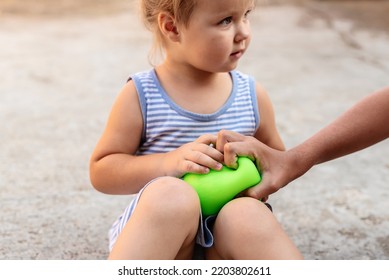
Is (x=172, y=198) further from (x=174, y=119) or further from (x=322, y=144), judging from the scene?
(x=322, y=144)

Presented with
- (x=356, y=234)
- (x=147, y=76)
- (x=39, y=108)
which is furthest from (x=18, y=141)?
(x=356, y=234)

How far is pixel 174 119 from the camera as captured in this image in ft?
5.02

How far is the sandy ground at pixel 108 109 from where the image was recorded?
1907mm

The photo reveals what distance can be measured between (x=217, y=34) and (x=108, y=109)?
1710 mm

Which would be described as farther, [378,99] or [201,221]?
[378,99]

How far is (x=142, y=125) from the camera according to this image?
1.53 metres

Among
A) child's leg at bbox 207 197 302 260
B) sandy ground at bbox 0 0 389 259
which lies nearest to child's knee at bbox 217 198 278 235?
child's leg at bbox 207 197 302 260

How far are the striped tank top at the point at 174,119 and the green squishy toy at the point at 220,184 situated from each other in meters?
0.17

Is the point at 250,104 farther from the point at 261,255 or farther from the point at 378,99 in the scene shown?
the point at 261,255

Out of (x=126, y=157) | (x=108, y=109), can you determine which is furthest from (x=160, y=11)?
(x=108, y=109)

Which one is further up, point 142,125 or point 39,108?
point 142,125

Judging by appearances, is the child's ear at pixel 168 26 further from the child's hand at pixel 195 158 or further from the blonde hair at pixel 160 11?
the child's hand at pixel 195 158

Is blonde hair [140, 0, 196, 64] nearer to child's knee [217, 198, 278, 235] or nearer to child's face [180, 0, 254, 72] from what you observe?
child's face [180, 0, 254, 72]

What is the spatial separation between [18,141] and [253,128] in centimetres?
137
